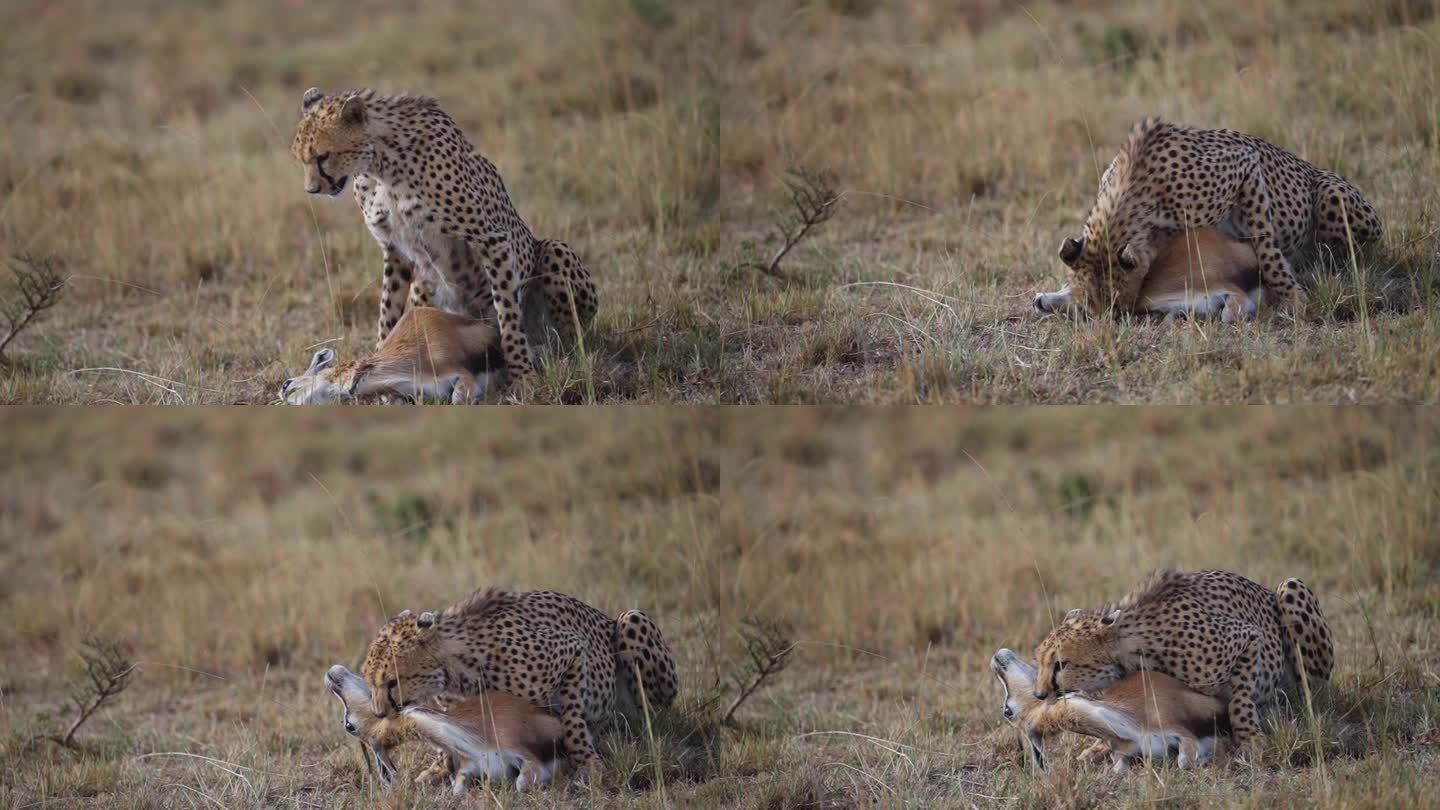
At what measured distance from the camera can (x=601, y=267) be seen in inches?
340

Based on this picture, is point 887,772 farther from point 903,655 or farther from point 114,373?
point 114,373

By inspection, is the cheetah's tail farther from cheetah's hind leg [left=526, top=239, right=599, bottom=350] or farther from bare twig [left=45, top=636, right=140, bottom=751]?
bare twig [left=45, top=636, right=140, bottom=751]

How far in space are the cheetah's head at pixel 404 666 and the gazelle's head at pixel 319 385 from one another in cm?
104

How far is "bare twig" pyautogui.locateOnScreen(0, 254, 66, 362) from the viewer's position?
7836 mm

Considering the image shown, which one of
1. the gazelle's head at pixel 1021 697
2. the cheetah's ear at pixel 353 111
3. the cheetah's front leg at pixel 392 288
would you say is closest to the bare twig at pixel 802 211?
the cheetah's front leg at pixel 392 288

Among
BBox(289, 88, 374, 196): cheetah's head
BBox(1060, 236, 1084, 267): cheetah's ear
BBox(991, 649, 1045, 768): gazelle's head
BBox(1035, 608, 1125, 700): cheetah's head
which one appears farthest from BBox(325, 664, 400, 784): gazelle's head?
BBox(1060, 236, 1084, 267): cheetah's ear

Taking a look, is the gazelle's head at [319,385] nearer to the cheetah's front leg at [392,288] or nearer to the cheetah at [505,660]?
the cheetah's front leg at [392,288]

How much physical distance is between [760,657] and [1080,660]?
6.59 ft

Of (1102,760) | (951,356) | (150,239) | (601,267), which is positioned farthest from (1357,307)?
(150,239)

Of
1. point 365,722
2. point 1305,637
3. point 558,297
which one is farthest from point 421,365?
point 1305,637

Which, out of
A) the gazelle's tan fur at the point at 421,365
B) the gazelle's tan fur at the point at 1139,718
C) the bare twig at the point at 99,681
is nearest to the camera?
the gazelle's tan fur at the point at 1139,718

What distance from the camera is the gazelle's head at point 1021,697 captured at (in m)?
6.27

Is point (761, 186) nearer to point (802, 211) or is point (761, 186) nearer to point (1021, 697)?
point (802, 211)

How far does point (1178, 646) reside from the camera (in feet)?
20.4
